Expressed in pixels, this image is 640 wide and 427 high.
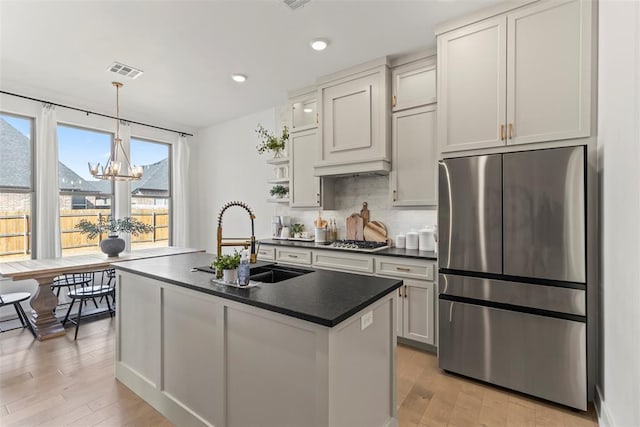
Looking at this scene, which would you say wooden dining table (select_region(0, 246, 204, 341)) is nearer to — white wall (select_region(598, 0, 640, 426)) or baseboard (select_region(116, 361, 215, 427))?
baseboard (select_region(116, 361, 215, 427))

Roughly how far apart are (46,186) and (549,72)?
5.43m

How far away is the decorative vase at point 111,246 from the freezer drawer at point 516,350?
3.81 m

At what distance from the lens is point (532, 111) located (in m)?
2.21

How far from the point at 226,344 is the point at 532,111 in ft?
8.38

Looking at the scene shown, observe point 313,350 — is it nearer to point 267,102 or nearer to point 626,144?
point 626,144

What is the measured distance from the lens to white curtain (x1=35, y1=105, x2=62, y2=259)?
3887 millimetres

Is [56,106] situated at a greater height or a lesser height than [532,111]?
greater

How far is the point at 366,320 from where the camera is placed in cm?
151

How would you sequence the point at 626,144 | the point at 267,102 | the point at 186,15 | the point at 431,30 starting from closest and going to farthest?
the point at 626,144, the point at 186,15, the point at 431,30, the point at 267,102

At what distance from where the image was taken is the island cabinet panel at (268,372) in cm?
134

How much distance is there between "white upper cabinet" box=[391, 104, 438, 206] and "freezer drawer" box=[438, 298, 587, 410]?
1062 mm

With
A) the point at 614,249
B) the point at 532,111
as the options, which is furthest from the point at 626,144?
the point at 532,111

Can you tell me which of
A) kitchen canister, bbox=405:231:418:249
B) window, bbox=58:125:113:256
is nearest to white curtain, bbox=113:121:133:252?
window, bbox=58:125:113:256

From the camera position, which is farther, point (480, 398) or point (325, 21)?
point (325, 21)
